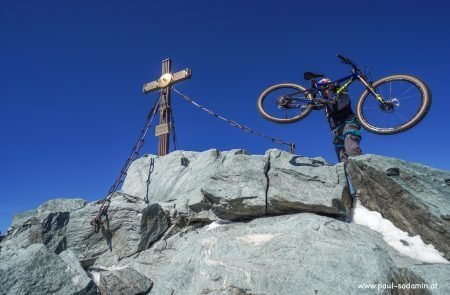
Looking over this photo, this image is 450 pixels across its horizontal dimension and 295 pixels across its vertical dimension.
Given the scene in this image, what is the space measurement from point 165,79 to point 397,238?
1201cm

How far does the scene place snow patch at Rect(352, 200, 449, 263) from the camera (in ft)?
26.5

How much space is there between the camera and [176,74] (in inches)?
650

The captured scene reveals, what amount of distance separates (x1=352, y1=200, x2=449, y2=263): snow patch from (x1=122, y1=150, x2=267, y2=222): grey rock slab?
9.22 ft

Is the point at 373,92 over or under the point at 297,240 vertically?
over

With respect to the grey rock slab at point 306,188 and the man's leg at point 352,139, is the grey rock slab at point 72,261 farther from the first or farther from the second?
the man's leg at point 352,139

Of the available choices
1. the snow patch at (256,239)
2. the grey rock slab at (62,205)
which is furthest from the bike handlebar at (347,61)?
the grey rock slab at (62,205)

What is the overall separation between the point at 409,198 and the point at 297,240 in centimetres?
303

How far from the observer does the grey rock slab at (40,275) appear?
780cm

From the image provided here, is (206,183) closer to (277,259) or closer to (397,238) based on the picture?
(277,259)

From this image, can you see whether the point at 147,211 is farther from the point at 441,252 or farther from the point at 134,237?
the point at 441,252

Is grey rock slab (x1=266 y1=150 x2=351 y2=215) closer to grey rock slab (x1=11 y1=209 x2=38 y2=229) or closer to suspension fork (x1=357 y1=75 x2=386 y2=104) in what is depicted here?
suspension fork (x1=357 y1=75 x2=386 y2=104)

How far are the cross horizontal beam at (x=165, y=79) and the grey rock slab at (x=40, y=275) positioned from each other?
978cm

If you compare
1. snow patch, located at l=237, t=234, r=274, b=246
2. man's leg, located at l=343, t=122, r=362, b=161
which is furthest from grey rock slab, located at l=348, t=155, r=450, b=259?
snow patch, located at l=237, t=234, r=274, b=246

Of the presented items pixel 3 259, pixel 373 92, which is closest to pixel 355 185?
pixel 373 92
